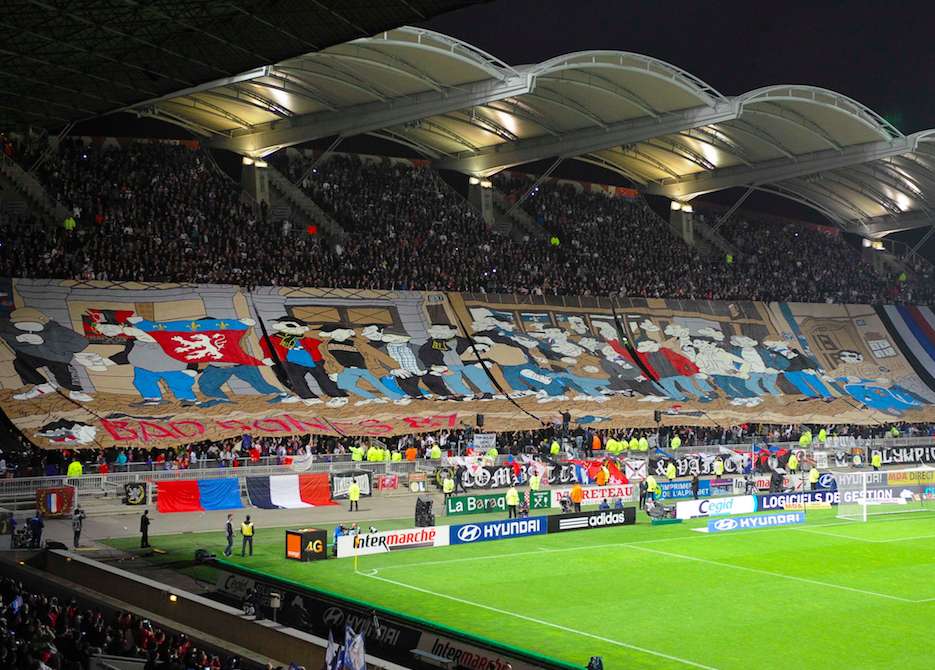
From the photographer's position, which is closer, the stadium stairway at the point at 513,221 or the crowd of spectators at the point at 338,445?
the crowd of spectators at the point at 338,445

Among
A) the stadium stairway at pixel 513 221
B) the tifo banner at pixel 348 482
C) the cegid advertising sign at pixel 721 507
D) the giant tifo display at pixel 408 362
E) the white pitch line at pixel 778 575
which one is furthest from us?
the stadium stairway at pixel 513 221

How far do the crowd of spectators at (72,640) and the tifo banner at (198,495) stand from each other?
16.8m

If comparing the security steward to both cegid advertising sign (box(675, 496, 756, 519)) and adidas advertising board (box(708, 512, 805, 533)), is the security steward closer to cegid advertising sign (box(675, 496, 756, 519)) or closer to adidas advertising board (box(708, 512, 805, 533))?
adidas advertising board (box(708, 512, 805, 533))

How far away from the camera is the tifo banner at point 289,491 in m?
40.8

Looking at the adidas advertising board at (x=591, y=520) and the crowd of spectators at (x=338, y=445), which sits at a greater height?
the crowd of spectators at (x=338, y=445)

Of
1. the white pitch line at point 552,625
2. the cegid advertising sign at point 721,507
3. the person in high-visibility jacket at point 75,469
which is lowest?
the white pitch line at point 552,625

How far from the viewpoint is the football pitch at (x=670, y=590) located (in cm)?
2325

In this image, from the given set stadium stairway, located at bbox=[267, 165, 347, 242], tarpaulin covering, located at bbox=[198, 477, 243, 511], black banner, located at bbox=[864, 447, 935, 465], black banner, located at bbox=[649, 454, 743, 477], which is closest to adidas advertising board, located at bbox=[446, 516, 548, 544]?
tarpaulin covering, located at bbox=[198, 477, 243, 511]

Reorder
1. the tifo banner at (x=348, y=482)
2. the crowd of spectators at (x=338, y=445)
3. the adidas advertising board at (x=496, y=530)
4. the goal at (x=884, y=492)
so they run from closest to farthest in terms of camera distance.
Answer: the adidas advertising board at (x=496, y=530) < the crowd of spectators at (x=338, y=445) < the tifo banner at (x=348, y=482) < the goal at (x=884, y=492)

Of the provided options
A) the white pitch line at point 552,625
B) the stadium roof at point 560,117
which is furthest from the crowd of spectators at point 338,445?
the stadium roof at point 560,117

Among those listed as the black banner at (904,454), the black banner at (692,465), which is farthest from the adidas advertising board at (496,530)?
the black banner at (904,454)

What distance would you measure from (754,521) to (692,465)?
12328mm

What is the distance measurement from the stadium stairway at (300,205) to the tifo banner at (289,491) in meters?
23.6

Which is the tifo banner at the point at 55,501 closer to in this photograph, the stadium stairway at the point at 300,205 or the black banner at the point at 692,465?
the black banner at the point at 692,465
